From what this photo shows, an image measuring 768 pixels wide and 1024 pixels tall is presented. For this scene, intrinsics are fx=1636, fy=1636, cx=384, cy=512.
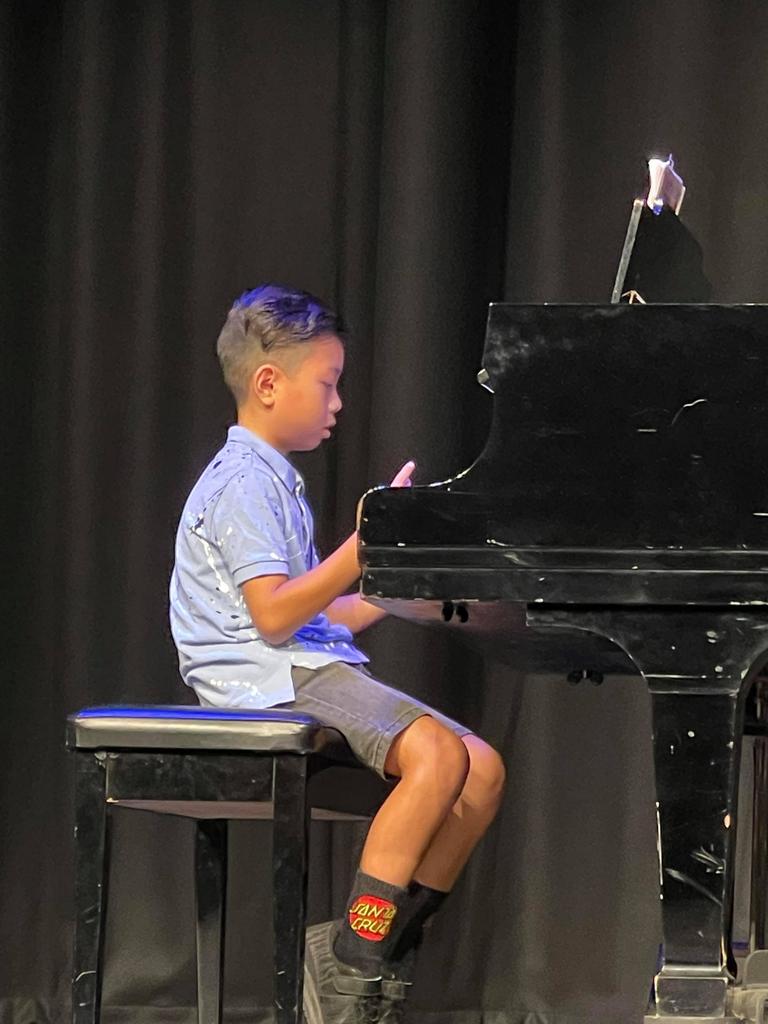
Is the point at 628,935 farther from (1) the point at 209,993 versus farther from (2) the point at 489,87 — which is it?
(2) the point at 489,87

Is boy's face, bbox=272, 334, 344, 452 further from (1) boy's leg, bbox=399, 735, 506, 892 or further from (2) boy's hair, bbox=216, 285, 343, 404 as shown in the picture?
(1) boy's leg, bbox=399, 735, 506, 892

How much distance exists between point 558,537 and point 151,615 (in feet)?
5.27

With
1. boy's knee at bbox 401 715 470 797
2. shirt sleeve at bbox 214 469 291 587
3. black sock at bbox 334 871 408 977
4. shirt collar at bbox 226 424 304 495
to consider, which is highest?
shirt collar at bbox 226 424 304 495

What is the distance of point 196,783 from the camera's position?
2.12 m

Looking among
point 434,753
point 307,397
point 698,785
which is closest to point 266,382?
point 307,397

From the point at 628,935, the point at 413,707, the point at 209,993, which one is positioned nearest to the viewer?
the point at 413,707

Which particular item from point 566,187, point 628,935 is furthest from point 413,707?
point 566,187

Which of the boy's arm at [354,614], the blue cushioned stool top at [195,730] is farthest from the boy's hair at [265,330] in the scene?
the blue cushioned stool top at [195,730]

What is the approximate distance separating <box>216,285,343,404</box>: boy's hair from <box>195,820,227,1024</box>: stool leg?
703mm

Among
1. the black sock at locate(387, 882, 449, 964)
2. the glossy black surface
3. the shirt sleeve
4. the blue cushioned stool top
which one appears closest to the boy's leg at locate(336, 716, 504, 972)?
the black sock at locate(387, 882, 449, 964)

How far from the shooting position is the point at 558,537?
172 centimetres

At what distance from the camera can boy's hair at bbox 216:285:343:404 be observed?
2529mm

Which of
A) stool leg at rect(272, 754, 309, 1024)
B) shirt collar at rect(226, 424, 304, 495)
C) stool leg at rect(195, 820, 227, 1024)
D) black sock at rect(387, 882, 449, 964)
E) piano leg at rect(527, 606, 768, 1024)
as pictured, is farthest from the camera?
stool leg at rect(195, 820, 227, 1024)

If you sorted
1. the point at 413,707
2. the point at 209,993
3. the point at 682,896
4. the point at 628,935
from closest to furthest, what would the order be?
the point at 682,896, the point at 413,707, the point at 209,993, the point at 628,935
